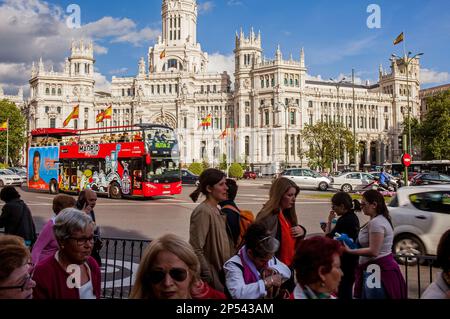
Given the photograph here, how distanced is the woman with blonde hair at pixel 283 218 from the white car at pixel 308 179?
2873 cm

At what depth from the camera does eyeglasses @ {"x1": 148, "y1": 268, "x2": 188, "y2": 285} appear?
2.84 m

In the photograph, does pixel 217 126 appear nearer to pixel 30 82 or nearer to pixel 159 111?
pixel 159 111

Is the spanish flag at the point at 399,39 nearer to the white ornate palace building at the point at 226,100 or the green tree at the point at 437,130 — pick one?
the green tree at the point at 437,130

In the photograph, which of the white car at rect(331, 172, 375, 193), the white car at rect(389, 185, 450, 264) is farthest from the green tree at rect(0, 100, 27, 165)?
the white car at rect(389, 185, 450, 264)

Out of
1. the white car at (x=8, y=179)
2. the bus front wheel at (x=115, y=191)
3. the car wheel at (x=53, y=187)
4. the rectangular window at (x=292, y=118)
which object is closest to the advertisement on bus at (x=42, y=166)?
the car wheel at (x=53, y=187)

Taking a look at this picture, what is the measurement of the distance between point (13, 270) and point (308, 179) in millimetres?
32462

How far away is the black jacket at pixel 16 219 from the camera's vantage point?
7.44 metres

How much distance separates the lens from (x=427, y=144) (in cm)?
6166

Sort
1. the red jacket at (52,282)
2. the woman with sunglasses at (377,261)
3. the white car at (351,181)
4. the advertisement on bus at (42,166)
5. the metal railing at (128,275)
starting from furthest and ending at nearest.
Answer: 1. the white car at (351,181)
2. the advertisement on bus at (42,166)
3. the metal railing at (128,275)
4. the woman with sunglasses at (377,261)
5. the red jacket at (52,282)

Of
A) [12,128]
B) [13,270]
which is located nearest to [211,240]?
[13,270]

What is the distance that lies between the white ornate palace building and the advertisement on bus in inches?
1981

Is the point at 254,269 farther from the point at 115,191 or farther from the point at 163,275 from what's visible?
the point at 115,191
